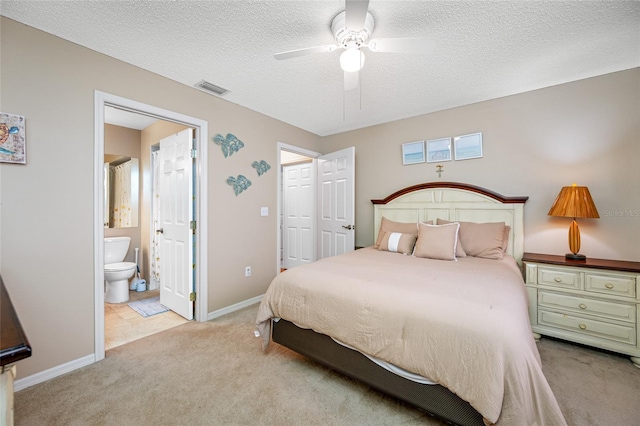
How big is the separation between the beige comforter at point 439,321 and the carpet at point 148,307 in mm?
1729

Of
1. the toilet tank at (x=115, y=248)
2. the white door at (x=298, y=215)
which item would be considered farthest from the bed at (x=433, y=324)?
the toilet tank at (x=115, y=248)

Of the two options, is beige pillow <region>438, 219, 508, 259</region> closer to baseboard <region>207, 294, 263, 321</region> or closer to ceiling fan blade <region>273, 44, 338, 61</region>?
ceiling fan blade <region>273, 44, 338, 61</region>

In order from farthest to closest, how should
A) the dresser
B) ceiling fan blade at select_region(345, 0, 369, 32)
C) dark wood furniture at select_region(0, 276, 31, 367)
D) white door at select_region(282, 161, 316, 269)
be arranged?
white door at select_region(282, 161, 316, 269) < the dresser < ceiling fan blade at select_region(345, 0, 369, 32) < dark wood furniture at select_region(0, 276, 31, 367)

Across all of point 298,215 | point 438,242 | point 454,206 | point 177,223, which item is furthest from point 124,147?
point 454,206

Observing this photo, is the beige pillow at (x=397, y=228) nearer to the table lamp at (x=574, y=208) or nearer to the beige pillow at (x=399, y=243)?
the beige pillow at (x=399, y=243)

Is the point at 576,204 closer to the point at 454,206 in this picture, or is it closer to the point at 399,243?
the point at 454,206

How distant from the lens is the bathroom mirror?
3.90 metres

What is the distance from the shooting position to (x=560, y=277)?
2.31 m

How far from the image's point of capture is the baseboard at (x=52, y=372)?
1753 millimetres

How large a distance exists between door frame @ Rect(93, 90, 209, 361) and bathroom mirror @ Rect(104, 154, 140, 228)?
71.6 inches

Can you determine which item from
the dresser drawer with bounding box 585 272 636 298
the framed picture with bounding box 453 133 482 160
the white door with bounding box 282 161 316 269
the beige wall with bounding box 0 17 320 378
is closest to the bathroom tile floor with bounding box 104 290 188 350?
the beige wall with bounding box 0 17 320 378

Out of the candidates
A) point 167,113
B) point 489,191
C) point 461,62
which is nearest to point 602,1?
point 461,62

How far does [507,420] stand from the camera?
112cm

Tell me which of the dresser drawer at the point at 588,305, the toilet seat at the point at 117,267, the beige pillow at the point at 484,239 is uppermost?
the beige pillow at the point at 484,239
